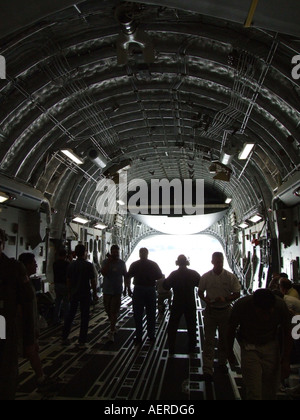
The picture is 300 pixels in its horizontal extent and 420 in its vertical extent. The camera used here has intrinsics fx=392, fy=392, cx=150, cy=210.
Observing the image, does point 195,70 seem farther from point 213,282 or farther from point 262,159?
point 213,282

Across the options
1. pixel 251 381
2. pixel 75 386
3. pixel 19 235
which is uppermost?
pixel 19 235

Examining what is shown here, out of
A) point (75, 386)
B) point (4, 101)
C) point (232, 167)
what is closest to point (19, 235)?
point (4, 101)

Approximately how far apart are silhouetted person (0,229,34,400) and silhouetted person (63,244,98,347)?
396 cm

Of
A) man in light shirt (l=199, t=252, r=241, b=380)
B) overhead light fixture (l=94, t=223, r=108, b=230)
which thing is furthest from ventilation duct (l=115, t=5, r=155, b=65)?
overhead light fixture (l=94, t=223, r=108, b=230)

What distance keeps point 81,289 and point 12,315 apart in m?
4.16

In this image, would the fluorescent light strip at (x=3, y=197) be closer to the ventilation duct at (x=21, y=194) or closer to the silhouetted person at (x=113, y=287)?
the ventilation duct at (x=21, y=194)

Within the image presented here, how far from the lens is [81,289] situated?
8.05 m

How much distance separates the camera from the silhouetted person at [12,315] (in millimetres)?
3748

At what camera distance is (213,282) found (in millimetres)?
6570

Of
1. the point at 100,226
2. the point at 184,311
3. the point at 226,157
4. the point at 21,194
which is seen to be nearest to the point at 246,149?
the point at 226,157

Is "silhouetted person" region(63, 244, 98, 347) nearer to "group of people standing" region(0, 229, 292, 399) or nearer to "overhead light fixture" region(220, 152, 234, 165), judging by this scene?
"group of people standing" region(0, 229, 292, 399)

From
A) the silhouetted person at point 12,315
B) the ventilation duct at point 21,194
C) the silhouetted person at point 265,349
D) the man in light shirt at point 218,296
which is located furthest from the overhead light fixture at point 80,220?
the silhouetted person at point 265,349

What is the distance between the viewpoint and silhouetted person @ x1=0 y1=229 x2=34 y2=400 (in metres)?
3.75

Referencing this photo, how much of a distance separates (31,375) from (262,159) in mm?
8948
